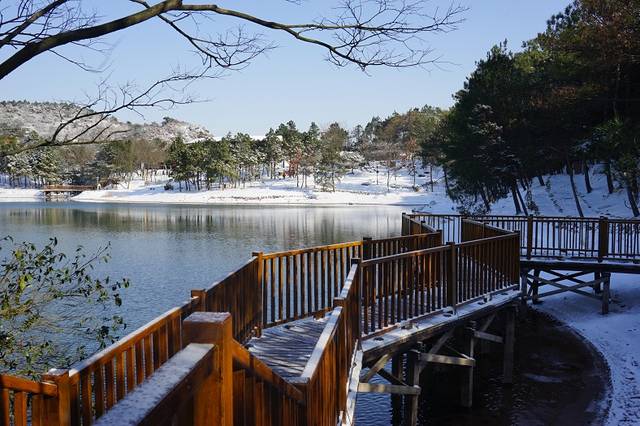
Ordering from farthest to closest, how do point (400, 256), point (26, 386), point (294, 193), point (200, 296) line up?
point (294, 193), point (400, 256), point (200, 296), point (26, 386)

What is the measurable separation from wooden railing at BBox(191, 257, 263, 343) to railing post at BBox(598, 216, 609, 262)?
413 inches

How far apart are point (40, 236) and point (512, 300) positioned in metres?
32.6

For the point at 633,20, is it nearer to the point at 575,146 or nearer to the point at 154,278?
the point at 575,146

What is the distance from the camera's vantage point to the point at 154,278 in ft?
72.5

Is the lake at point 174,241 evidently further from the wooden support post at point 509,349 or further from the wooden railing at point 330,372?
the wooden railing at point 330,372

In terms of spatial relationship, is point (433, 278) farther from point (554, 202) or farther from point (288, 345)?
point (554, 202)

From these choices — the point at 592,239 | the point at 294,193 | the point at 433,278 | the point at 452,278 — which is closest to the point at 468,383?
the point at 452,278

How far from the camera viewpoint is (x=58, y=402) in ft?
10.3

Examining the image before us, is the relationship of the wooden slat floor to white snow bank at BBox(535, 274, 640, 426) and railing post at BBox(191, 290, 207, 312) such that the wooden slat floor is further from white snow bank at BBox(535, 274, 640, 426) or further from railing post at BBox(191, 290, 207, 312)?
white snow bank at BBox(535, 274, 640, 426)

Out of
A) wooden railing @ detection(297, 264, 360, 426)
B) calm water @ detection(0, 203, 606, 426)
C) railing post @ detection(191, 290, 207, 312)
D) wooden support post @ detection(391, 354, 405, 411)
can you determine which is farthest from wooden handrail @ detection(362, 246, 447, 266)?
calm water @ detection(0, 203, 606, 426)

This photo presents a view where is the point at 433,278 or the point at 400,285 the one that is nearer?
the point at 400,285

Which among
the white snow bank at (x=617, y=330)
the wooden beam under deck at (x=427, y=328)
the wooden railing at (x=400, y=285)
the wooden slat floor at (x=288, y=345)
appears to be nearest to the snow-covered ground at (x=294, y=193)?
the white snow bank at (x=617, y=330)

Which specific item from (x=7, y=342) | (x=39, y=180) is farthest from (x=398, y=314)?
(x=39, y=180)

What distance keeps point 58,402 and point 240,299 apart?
12.8 ft
